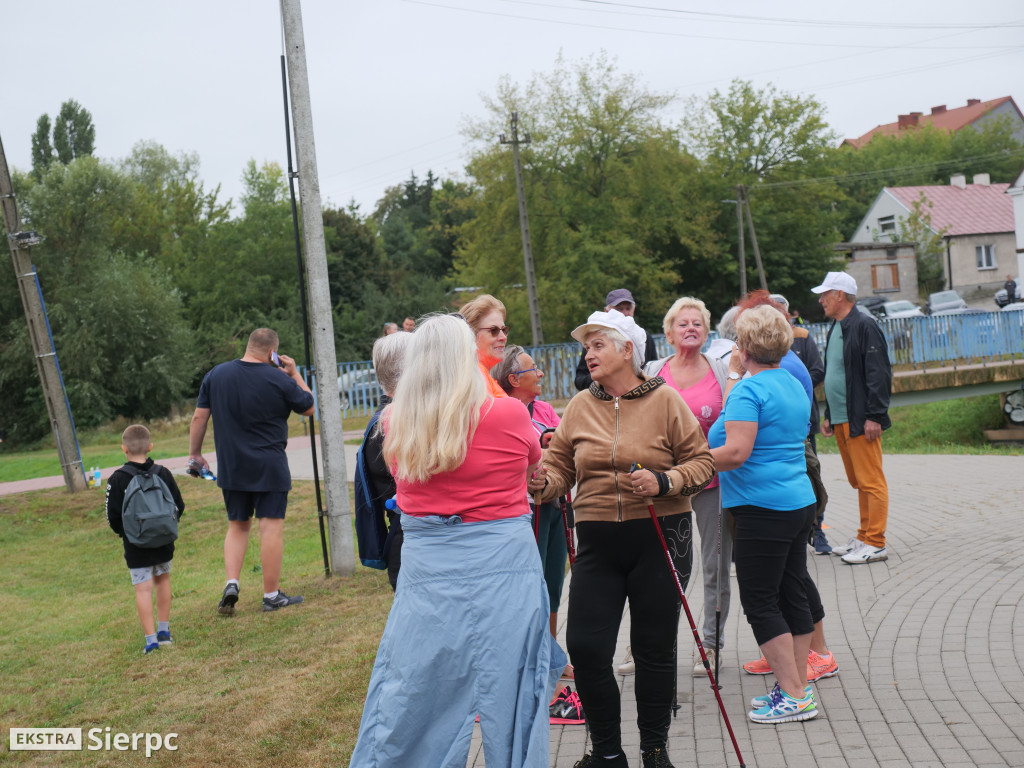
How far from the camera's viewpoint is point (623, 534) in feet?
12.5

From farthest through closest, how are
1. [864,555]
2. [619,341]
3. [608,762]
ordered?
[864,555]
[619,341]
[608,762]

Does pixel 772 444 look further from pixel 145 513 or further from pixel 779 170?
pixel 779 170

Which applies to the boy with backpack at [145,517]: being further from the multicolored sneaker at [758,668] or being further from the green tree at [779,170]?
the green tree at [779,170]

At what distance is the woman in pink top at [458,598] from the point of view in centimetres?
327

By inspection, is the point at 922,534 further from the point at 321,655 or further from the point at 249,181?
the point at 249,181

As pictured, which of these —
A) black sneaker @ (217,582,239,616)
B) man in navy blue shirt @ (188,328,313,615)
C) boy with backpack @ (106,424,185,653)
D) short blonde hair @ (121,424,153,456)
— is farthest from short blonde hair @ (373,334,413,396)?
black sneaker @ (217,582,239,616)

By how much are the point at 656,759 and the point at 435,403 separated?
5.68 ft

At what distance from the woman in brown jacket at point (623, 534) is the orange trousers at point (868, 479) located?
12.4 ft

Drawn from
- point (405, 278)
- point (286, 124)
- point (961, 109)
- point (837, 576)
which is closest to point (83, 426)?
point (405, 278)

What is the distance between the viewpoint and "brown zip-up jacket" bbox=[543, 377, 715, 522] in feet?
12.5

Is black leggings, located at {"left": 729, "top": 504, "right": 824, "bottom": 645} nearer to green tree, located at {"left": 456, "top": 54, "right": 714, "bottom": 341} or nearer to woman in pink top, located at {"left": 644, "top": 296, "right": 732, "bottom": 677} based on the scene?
woman in pink top, located at {"left": 644, "top": 296, "right": 732, "bottom": 677}

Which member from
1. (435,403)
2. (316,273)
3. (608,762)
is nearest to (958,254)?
(316,273)

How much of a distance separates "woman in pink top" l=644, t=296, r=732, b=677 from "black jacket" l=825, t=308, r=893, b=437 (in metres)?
2.29

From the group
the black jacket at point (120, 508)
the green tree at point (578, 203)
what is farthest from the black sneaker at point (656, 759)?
the green tree at point (578, 203)
